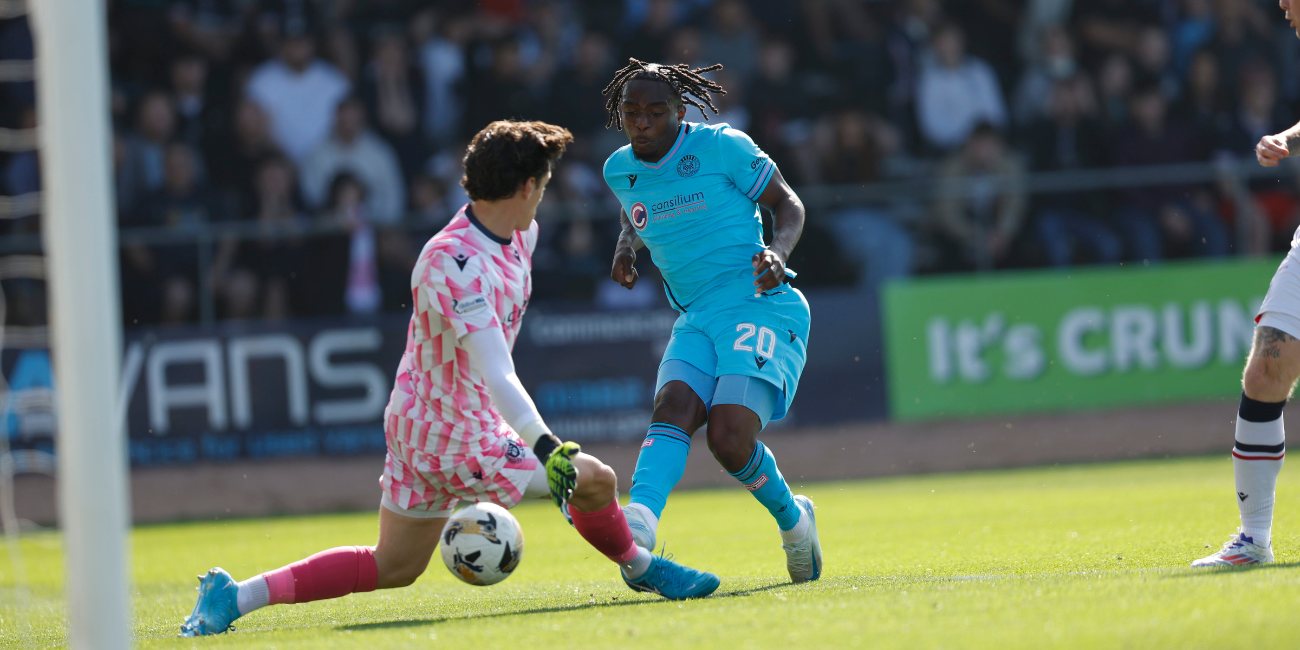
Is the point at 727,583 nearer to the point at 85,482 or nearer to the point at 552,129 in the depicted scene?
the point at 552,129

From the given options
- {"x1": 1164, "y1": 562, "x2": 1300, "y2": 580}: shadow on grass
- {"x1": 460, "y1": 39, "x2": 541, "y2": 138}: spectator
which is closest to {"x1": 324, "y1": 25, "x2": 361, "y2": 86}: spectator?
{"x1": 460, "y1": 39, "x2": 541, "y2": 138}: spectator

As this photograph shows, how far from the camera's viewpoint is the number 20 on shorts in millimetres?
5445

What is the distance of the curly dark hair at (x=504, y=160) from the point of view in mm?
4766

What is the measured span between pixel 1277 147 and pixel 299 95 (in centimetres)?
1087

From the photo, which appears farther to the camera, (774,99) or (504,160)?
(774,99)

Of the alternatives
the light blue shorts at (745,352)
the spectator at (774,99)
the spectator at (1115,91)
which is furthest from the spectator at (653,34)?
the light blue shorts at (745,352)

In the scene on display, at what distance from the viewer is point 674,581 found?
5004 millimetres

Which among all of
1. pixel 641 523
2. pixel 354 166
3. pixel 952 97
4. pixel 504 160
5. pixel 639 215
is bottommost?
pixel 641 523

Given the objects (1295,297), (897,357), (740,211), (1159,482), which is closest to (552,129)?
(740,211)

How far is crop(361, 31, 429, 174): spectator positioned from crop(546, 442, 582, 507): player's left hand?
10.00 meters

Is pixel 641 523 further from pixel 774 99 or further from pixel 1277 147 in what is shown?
pixel 774 99

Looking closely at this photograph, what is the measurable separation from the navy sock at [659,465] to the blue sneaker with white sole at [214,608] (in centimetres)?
151

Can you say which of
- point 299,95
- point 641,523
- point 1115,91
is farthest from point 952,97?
point 641,523

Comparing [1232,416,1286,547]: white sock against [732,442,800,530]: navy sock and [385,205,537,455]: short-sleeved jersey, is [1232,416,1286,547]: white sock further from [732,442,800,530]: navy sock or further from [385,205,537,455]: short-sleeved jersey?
[385,205,537,455]: short-sleeved jersey
